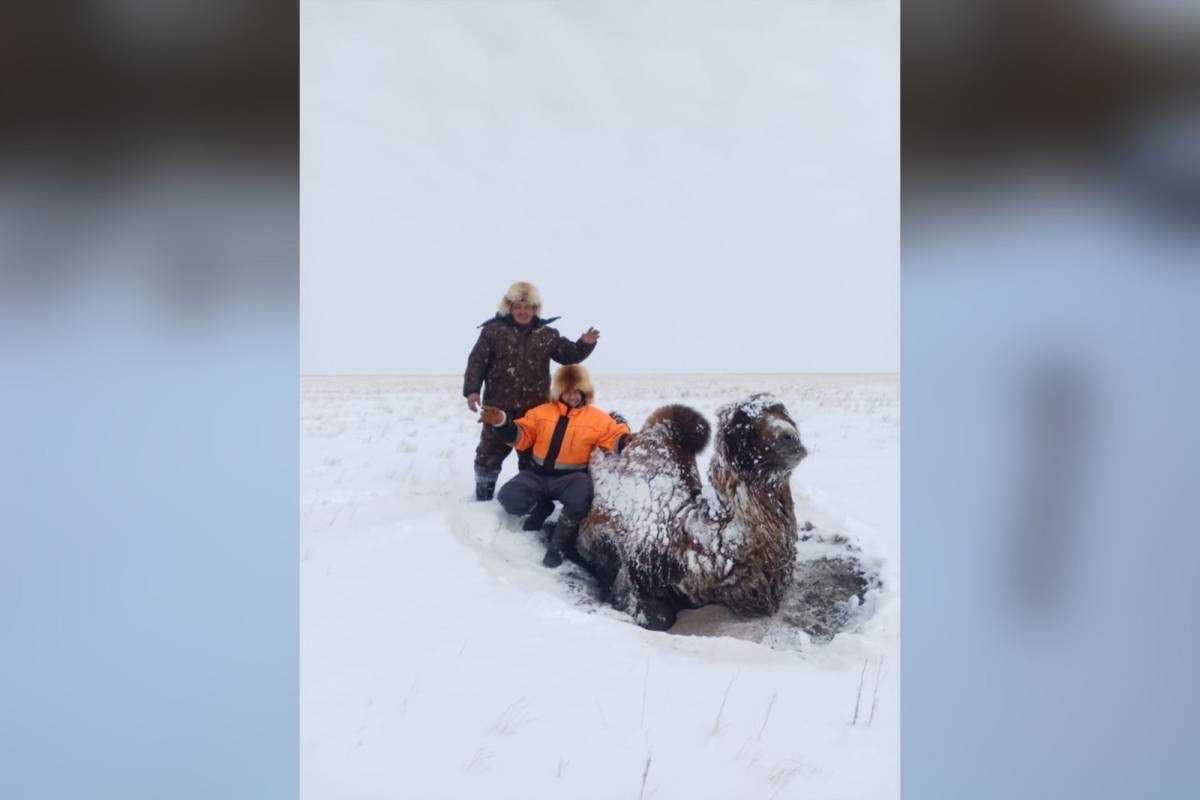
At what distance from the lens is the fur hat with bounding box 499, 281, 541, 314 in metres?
1.95

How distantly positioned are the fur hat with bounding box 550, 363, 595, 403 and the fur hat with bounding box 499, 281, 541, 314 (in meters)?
0.16

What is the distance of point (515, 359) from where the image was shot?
6.37 feet

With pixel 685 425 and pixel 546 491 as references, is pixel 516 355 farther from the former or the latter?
pixel 685 425

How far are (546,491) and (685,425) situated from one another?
376 mm
